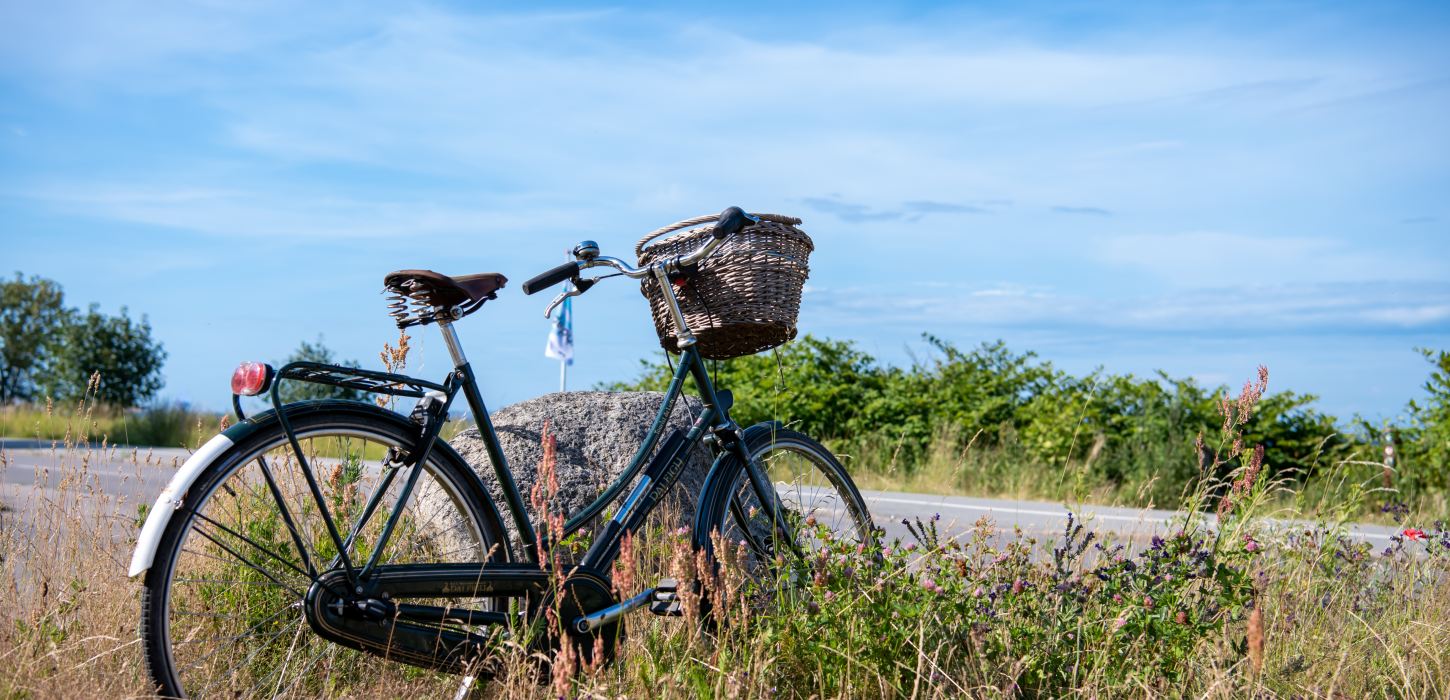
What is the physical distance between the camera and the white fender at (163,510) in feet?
9.52

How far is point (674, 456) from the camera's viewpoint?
3.99 m

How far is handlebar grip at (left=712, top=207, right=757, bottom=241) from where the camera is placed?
383 centimetres

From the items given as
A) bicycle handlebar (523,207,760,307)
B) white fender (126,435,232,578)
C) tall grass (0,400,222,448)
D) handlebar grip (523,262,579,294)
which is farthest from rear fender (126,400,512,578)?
tall grass (0,400,222,448)

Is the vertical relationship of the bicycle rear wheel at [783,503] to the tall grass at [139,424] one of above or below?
above

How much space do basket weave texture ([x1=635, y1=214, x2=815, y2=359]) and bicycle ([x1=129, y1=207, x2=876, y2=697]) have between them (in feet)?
0.32

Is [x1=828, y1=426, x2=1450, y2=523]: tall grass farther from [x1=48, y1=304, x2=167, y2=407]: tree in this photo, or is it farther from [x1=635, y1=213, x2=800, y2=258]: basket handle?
[x1=48, y1=304, x2=167, y2=407]: tree

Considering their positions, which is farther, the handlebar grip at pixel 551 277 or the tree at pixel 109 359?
the tree at pixel 109 359

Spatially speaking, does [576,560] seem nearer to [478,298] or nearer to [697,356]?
[697,356]

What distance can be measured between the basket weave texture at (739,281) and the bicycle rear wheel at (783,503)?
0.44m

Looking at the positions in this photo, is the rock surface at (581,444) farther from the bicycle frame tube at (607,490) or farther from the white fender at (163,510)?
the white fender at (163,510)

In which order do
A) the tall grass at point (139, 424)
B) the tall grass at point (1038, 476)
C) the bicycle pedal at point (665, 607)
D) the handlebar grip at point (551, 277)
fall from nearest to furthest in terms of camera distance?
the handlebar grip at point (551, 277), the bicycle pedal at point (665, 607), the tall grass at point (1038, 476), the tall grass at point (139, 424)

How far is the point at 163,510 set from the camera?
2.93 metres

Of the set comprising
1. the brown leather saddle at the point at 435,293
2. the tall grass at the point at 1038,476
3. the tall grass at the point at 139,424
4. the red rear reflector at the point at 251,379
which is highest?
the brown leather saddle at the point at 435,293

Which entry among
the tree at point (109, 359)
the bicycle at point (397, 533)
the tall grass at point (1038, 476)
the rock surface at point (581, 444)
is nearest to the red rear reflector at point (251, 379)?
the bicycle at point (397, 533)
